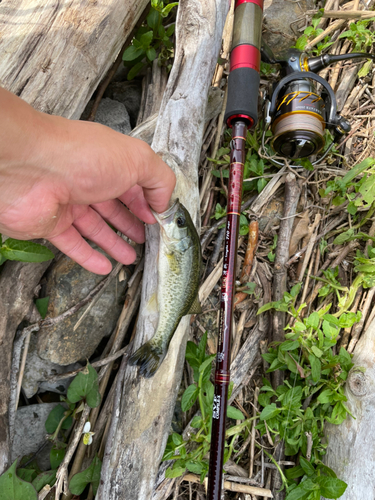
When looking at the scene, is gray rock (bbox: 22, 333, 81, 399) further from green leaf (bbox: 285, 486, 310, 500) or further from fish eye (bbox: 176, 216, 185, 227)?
green leaf (bbox: 285, 486, 310, 500)

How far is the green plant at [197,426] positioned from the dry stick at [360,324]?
1.17 m

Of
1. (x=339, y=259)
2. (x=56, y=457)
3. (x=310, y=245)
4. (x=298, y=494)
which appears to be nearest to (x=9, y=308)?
(x=56, y=457)

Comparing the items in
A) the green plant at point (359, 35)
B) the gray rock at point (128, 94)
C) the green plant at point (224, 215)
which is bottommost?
the green plant at point (224, 215)

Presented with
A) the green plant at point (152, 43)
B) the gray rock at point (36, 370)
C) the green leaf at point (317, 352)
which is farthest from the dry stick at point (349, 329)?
the green plant at point (152, 43)

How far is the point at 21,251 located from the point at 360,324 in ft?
9.12

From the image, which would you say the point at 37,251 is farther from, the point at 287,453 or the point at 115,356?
the point at 287,453

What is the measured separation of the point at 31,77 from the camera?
8.02 feet

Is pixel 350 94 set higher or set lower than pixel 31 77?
higher

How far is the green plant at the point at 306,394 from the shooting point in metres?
2.57

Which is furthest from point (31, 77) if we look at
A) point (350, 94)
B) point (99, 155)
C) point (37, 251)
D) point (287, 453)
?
point (287, 453)

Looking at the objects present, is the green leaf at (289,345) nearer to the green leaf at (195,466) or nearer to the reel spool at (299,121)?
the green leaf at (195,466)

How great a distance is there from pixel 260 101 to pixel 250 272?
175 centimetres

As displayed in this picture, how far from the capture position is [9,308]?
2.48 metres

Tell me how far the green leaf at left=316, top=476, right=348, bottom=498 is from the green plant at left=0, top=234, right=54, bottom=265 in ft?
8.21
